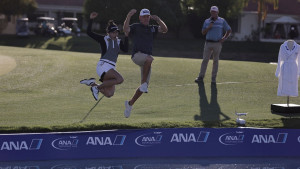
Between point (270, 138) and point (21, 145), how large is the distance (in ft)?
15.1

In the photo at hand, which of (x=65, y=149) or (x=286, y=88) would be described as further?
(x=286, y=88)

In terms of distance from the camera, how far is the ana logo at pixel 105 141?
10.5 metres

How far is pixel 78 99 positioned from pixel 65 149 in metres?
4.38

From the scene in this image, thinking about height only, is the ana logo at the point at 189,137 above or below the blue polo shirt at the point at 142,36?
below

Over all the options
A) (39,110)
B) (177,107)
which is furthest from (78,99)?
(177,107)

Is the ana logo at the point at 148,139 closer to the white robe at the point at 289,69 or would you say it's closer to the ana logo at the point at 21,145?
the ana logo at the point at 21,145

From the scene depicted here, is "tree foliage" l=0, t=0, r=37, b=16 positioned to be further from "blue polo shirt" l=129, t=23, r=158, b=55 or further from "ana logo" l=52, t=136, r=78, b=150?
"ana logo" l=52, t=136, r=78, b=150

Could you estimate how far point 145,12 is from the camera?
38.1ft

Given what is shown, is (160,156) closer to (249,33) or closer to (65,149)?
(65,149)

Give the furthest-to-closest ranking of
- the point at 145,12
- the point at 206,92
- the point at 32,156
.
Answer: the point at 206,92, the point at 145,12, the point at 32,156

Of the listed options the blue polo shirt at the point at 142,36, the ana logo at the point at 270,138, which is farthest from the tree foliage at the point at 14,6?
the ana logo at the point at 270,138

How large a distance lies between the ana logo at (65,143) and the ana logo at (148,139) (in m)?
1.14

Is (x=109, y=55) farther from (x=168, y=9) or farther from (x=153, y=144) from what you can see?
(x=168, y=9)

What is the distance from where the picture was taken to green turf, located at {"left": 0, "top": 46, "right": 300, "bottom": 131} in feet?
39.3
